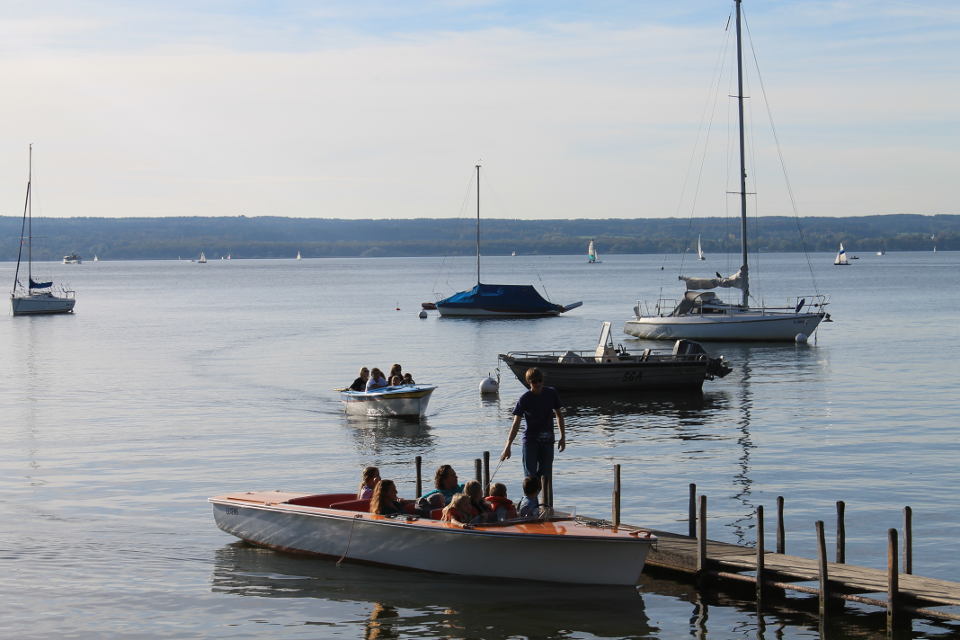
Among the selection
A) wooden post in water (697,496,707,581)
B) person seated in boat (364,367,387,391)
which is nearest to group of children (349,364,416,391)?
person seated in boat (364,367,387,391)

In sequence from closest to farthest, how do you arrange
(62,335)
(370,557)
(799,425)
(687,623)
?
(687,623) → (370,557) → (799,425) → (62,335)

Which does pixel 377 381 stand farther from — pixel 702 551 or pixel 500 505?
pixel 702 551

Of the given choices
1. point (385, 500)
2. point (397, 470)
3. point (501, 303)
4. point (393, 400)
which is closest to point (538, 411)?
point (385, 500)

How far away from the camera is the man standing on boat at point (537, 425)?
1927 centimetres

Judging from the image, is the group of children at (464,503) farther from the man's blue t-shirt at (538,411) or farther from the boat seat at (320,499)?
the boat seat at (320,499)

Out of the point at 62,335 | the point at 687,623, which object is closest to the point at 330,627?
the point at 687,623

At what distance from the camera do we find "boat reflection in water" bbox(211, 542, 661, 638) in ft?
55.2

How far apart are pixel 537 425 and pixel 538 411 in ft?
0.81

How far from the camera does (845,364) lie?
5366 centimetres

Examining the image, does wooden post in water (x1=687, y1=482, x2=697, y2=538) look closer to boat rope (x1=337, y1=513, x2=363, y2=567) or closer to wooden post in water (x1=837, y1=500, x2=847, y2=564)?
wooden post in water (x1=837, y1=500, x2=847, y2=564)

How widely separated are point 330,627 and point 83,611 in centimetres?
381

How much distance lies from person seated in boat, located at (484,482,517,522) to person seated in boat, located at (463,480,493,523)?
96 millimetres

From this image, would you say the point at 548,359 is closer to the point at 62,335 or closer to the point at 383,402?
the point at 383,402

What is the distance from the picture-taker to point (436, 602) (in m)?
18.0
